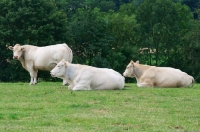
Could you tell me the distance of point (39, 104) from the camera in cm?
1410

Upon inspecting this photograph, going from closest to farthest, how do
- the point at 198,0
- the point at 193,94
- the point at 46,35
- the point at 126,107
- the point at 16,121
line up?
the point at 16,121
the point at 126,107
the point at 193,94
the point at 46,35
the point at 198,0

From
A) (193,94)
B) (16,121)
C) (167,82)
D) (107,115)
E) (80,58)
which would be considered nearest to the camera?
(16,121)

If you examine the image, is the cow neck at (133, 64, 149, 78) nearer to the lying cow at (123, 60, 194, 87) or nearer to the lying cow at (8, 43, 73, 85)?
the lying cow at (123, 60, 194, 87)

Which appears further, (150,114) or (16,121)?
(150,114)

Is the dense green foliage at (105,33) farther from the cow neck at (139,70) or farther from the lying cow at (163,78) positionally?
the lying cow at (163,78)

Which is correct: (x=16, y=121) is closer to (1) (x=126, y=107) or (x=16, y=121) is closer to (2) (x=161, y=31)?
(1) (x=126, y=107)

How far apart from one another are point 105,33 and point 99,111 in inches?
1716

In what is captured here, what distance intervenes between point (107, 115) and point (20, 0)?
110 feet

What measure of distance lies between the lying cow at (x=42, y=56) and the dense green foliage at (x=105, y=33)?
59.9 ft

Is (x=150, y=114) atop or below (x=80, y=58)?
atop

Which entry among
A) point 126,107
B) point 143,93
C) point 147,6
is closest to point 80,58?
point 147,6

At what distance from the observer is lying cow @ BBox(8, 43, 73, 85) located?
21.5m

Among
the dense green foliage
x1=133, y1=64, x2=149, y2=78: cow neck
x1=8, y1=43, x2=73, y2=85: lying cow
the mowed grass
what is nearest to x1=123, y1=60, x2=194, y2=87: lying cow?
x1=133, y1=64, x2=149, y2=78: cow neck

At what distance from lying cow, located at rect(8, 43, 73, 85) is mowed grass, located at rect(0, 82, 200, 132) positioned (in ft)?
12.7
